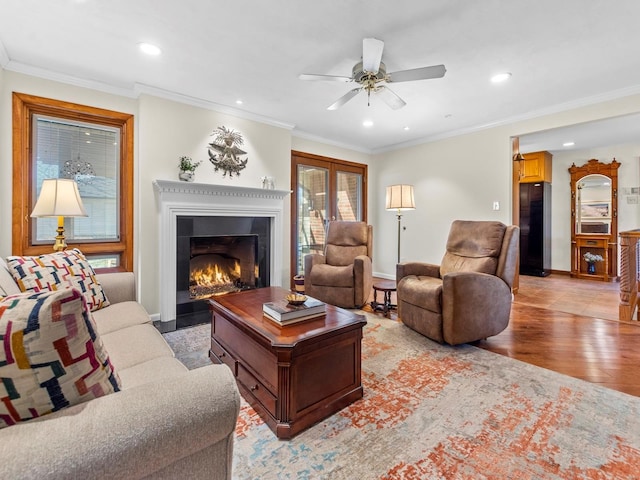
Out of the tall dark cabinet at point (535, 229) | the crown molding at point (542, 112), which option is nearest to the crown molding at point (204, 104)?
the crown molding at point (542, 112)

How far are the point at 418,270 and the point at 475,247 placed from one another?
613 mm

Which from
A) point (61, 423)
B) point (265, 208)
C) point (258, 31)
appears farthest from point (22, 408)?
point (265, 208)

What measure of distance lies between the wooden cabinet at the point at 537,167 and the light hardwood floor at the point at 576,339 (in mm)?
2500

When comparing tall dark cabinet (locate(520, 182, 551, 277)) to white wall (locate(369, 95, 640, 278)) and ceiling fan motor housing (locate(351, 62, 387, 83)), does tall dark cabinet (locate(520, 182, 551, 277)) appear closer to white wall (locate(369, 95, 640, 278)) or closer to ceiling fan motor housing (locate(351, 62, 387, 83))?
white wall (locate(369, 95, 640, 278))

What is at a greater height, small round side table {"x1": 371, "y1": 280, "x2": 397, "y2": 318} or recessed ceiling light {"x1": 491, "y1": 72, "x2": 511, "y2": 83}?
recessed ceiling light {"x1": 491, "y1": 72, "x2": 511, "y2": 83}

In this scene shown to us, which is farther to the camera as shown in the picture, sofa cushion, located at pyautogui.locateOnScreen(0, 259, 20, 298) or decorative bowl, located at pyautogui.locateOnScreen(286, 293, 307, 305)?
decorative bowl, located at pyautogui.locateOnScreen(286, 293, 307, 305)

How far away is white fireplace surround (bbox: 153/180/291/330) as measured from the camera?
124 inches

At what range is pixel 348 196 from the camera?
5.61 metres

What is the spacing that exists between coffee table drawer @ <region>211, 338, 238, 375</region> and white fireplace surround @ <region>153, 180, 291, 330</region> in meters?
1.17

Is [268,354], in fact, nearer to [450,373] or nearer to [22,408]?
[22,408]

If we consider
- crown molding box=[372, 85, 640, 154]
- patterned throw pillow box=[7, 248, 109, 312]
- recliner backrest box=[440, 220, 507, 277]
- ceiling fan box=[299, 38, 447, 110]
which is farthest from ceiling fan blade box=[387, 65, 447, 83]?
patterned throw pillow box=[7, 248, 109, 312]

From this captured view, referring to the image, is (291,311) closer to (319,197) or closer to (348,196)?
(319,197)

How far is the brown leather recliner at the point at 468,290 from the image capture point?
2506 mm

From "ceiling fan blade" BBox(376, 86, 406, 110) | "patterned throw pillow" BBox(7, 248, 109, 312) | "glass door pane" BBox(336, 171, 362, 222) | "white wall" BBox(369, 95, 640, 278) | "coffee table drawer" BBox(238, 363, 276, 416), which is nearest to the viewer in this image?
"coffee table drawer" BBox(238, 363, 276, 416)
